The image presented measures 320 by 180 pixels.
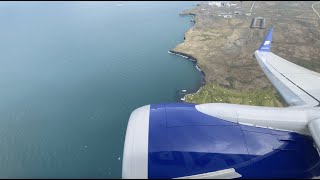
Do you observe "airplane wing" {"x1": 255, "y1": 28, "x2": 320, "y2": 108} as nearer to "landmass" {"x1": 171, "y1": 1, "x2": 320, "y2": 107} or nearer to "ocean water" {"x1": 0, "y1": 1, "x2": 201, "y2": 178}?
"landmass" {"x1": 171, "y1": 1, "x2": 320, "y2": 107}

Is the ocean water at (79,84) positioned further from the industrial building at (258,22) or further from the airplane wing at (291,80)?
the industrial building at (258,22)

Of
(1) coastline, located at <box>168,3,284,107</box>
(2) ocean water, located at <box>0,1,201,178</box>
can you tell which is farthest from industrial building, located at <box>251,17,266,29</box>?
(2) ocean water, located at <box>0,1,201,178</box>

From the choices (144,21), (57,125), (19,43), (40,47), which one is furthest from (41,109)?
(144,21)

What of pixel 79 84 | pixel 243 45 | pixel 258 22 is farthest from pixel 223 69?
pixel 258 22

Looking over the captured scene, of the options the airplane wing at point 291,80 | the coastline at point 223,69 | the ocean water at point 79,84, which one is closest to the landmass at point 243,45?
the coastline at point 223,69

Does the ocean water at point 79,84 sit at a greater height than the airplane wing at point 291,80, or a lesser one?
lesser

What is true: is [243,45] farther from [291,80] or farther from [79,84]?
[291,80]
